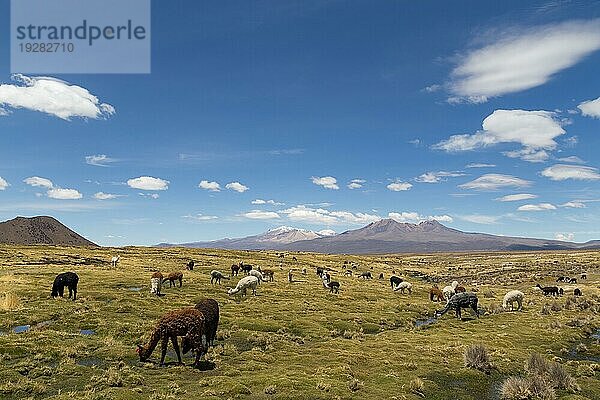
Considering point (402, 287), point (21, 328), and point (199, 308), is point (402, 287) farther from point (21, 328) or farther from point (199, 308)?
point (21, 328)

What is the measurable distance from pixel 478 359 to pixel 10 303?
35.1 meters

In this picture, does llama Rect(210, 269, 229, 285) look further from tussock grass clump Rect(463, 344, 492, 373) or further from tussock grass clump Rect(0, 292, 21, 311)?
tussock grass clump Rect(463, 344, 492, 373)

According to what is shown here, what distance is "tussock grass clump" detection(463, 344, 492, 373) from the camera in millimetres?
22078

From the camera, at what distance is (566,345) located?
28953mm

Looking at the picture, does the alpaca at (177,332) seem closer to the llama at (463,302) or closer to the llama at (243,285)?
the llama at (243,285)

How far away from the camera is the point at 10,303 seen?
31.7 meters

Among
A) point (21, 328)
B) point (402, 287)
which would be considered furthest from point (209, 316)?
point (402, 287)

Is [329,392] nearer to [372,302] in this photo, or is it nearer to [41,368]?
[41,368]

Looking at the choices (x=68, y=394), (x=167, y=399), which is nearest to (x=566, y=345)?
(x=167, y=399)

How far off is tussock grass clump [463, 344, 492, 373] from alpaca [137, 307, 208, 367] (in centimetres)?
1502

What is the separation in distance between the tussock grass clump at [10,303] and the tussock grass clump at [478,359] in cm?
3336

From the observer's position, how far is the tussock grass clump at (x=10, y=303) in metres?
31.1

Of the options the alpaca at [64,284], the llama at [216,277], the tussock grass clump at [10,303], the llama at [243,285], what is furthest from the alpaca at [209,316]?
the llama at [216,277]

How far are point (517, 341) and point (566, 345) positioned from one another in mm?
3364
